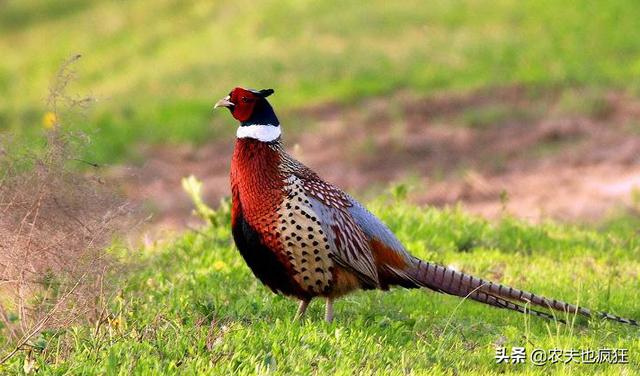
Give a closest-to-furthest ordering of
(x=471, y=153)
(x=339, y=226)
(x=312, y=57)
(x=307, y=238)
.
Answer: (x=307, y=238), (x=339, y=226), (x=471, y=153), (x=312, y=57)

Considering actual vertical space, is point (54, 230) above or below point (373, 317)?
above

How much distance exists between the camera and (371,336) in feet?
17.7

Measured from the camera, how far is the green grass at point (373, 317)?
497 centimetres

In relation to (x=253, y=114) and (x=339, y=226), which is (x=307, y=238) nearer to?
(x=339, y=226)

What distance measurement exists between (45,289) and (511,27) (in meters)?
13.7

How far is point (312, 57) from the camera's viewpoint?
59.8ft

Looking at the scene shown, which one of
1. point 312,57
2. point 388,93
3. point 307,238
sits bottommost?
point 307,238

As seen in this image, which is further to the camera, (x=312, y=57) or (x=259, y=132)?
(x=312, y=57)

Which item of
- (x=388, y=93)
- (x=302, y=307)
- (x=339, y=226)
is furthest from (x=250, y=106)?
(x=388, y=93)

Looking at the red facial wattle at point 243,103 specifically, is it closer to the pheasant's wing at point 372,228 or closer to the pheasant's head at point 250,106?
the pheasant's head at point 250,106

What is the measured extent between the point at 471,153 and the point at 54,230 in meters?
8.43

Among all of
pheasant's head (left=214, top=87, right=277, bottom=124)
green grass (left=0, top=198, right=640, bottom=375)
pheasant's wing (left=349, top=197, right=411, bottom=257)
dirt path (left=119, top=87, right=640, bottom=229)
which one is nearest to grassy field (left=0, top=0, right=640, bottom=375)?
green grass (left=0, top=198, right=640, bottom=375)

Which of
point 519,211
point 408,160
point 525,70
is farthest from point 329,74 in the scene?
point 519,211

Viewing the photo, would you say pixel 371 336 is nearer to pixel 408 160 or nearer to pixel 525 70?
pixel 408 160
